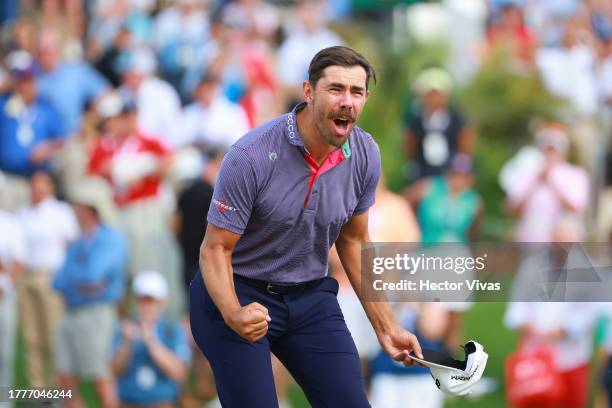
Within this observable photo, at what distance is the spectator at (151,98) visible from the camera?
1209cm

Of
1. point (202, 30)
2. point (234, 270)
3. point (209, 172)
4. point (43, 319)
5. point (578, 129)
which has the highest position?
point (202, 30)

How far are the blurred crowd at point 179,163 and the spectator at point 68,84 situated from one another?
0.02 meters

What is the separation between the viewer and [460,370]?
17.7 ft

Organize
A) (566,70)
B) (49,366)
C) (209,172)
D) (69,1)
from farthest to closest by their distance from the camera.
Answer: (69,1)
(566,70)
(49,366)
(209,172)

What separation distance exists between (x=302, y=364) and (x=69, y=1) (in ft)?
34.7

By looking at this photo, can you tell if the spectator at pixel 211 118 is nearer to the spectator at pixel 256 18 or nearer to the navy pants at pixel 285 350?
the spectator at pixel 256 18

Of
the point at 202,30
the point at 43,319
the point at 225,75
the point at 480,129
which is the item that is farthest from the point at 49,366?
the point at 480,129

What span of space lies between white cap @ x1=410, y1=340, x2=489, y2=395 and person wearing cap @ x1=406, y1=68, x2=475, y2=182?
20.8 ft

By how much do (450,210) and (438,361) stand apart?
5.59m

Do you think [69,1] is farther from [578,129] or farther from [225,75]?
[578,129]

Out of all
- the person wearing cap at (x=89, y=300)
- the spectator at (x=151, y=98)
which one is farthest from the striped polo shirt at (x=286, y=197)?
the spectator at (x=151, y=98)

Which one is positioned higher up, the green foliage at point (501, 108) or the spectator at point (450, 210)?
the green foliage at point (501, 108)

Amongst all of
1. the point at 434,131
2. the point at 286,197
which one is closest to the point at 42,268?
the point at 434,131

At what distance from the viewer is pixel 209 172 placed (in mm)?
10148
